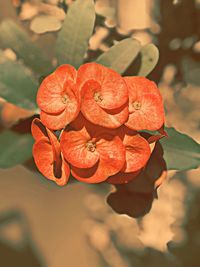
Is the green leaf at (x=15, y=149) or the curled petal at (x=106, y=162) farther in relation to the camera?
the green leaf at (x=15, y=149)

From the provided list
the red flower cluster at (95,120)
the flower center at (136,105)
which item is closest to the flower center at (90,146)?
the red flower cluster at (95,120)

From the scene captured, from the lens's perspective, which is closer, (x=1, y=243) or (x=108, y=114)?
(x=108, y=114)

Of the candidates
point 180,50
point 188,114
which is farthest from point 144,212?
point 180,50

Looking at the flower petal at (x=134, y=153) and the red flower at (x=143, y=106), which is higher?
the red flower at (x=143, y=106)

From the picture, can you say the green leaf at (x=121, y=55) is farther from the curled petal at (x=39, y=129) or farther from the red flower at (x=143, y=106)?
the curled petal at (x=39, y=129)

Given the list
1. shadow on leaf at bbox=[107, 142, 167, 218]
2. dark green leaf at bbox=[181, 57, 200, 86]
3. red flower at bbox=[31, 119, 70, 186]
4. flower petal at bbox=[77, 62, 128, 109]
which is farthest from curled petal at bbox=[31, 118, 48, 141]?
dark green leaf at bbox=[181, 57, 200, 86]

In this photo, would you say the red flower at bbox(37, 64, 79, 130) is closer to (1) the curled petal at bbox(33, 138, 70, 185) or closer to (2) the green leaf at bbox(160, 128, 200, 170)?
(1) the curled petal at bbox(33, 138, 70, 185)

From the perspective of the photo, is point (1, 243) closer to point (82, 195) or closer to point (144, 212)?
point (82, 195)
